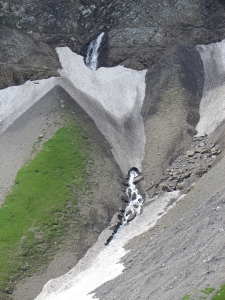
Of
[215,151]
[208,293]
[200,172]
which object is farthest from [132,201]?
[208,293]

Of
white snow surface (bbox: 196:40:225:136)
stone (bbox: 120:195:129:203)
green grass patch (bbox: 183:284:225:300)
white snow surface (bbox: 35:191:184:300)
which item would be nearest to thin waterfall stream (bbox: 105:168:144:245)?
stone (bbox: 120:195:129:203)

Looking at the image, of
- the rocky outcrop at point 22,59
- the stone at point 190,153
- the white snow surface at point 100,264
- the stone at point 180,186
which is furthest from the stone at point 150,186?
the rocky outcrop at point 22,59

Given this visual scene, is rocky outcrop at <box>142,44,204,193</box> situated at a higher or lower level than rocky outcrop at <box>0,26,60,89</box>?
lower

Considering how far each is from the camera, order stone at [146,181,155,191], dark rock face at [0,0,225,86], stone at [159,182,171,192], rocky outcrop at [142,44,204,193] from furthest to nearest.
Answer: dark rock face at [0,0,225,86], rocky outcrop at [142,44,204,193], stone at [146,181,155,191], stone at [159,182,171,192]

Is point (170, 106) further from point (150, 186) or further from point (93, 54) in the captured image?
point (93, 54)

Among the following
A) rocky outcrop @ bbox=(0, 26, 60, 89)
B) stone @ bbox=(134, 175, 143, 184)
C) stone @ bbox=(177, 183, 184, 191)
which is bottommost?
stone @ bbox=(177, 183, 184, 191)

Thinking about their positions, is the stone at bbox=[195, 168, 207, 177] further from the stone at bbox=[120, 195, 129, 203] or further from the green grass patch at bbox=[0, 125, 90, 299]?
the green grass patch at bbox=[0, 125, 90, 299]

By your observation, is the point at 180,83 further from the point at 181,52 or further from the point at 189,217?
the point at 189,217
